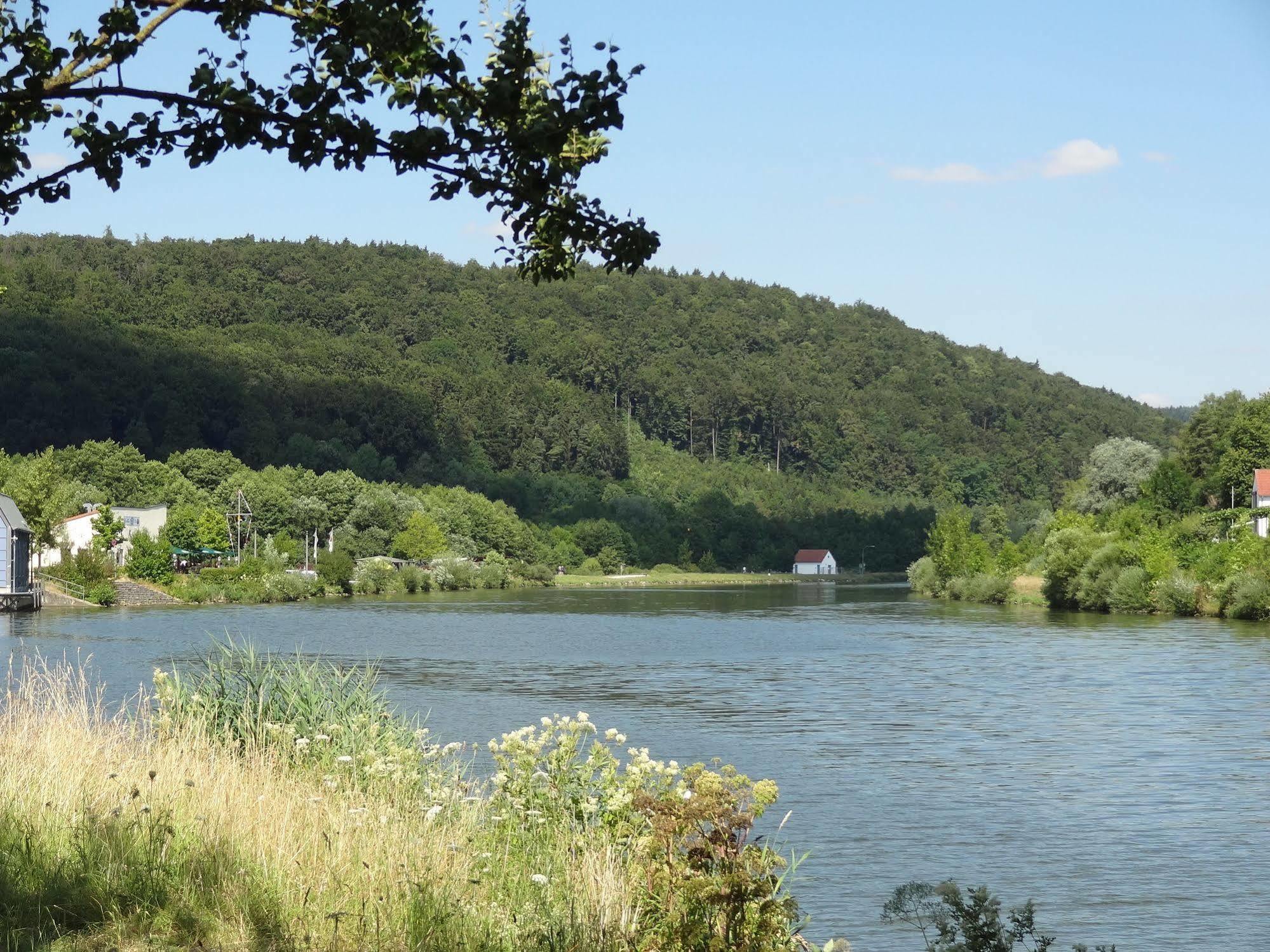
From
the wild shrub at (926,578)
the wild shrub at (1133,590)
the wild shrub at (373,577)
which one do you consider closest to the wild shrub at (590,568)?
the wild shrub at (373,577)

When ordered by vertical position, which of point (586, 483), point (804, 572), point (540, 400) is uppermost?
point (540, 400)

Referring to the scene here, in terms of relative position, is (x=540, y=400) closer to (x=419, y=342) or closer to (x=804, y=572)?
(x=419, y=342)

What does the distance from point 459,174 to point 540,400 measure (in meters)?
165

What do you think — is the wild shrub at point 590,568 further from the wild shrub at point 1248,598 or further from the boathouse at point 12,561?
the wild shrub at point 1248,598

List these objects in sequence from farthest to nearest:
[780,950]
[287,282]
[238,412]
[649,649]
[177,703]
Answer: [287,282] → [238,412] → [649,649] → [177,703] → [780,950]

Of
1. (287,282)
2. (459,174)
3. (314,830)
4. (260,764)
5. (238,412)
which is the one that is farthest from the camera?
(287,282)

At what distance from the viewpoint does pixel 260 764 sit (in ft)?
34.5

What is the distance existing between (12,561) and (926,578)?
5187 centimetres

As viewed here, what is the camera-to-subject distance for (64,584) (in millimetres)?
68312

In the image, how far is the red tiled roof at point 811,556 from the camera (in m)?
144

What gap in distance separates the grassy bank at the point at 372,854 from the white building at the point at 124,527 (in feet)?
227

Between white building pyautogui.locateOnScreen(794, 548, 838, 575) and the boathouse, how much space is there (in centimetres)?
9188

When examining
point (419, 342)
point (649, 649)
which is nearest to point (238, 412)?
point (419, 342)

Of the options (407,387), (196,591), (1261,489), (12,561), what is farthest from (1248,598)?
(407,387)
